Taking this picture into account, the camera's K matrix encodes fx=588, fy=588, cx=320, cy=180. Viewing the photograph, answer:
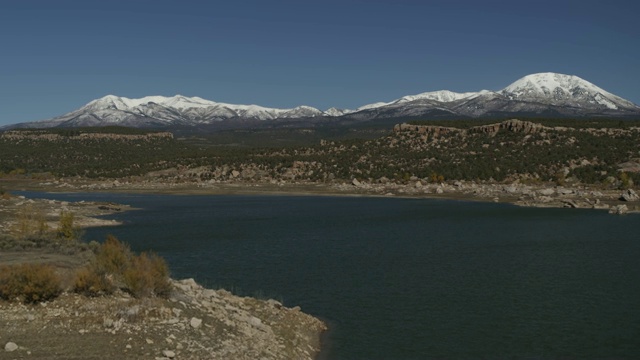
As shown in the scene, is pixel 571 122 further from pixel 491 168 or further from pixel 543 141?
pixel 491 168

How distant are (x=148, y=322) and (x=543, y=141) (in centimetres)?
14529

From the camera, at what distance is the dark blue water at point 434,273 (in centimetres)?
2812

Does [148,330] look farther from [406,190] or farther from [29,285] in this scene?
[406,190]

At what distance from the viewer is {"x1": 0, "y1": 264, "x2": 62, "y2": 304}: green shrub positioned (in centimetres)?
2383

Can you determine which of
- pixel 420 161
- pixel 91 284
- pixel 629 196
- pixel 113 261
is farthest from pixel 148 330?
pixel 420 161

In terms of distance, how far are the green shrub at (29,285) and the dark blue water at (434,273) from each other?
12.2 m

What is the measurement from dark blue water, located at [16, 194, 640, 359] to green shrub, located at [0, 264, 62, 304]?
12.2m

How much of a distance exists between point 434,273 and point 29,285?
28.2 metres

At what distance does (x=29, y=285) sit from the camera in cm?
2370

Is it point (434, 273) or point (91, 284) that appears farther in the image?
point (434, 273)

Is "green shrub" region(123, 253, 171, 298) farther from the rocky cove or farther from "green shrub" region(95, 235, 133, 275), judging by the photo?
"green shrub" region(95, 235, 133, 275)

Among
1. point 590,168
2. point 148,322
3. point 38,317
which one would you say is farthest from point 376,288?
point 590,168

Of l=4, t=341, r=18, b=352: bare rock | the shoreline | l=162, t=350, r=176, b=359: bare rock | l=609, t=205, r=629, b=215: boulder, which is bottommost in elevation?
the shoreline

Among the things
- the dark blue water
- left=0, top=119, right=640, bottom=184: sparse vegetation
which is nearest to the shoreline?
left=0, top=119, right=640, bottom=184: sparse vegetation
